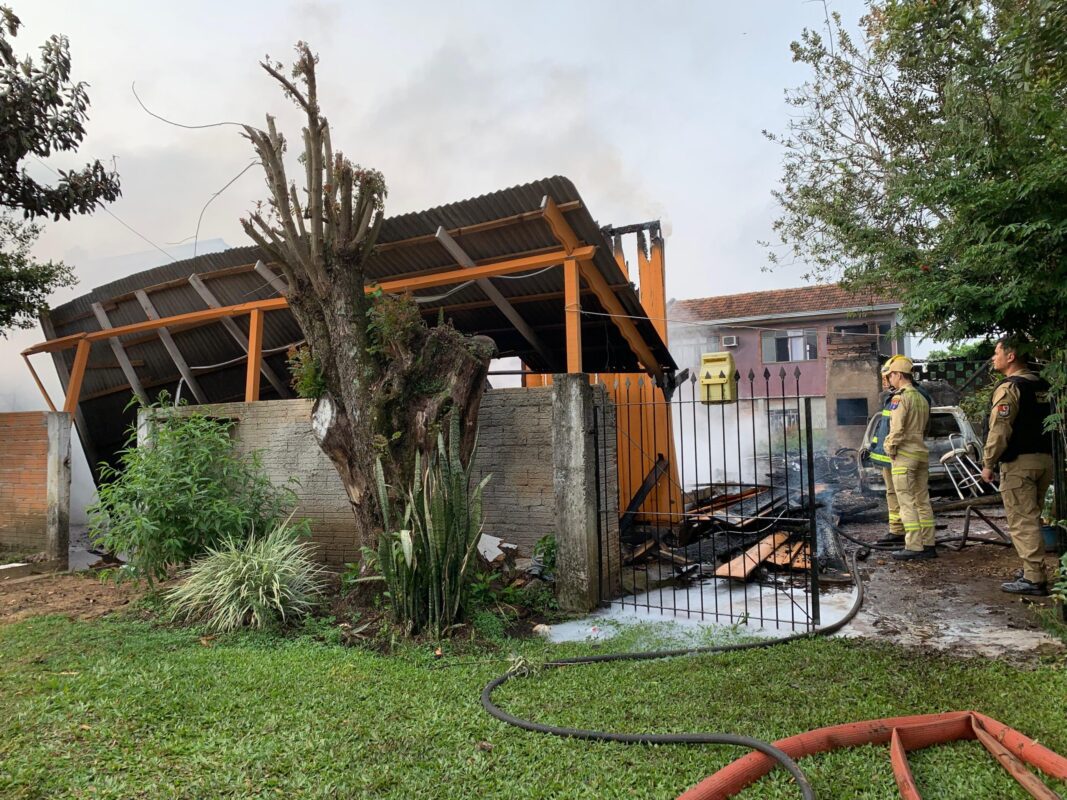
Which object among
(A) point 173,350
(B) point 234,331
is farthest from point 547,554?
(A) point 173,350

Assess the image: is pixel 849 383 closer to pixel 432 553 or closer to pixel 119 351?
pixel 432 553

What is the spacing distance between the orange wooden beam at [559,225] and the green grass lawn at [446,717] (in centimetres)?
376

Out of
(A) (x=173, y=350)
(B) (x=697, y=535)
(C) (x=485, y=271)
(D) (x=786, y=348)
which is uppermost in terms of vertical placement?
(D) (x=786, y=348)

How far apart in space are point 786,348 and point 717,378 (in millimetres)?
18308

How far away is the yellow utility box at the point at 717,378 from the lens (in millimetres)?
6477

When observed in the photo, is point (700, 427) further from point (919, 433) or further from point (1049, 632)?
point (1049, 632)

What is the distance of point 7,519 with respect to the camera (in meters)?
9.67

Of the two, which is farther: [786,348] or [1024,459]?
[786,348]

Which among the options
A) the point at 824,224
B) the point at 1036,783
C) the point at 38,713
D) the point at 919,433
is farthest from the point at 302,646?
the point at 824,224

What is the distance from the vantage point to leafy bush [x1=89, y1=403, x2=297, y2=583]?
6.12 meters

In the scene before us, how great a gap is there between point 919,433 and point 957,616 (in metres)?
2.22

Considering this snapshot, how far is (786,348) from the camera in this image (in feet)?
76.1

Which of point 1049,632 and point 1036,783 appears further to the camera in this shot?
point 1049,632

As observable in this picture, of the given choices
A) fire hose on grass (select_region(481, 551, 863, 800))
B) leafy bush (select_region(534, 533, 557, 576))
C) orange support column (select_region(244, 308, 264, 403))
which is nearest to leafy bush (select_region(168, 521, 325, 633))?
leafy bush (select_region(534, 533, 557, 576))
